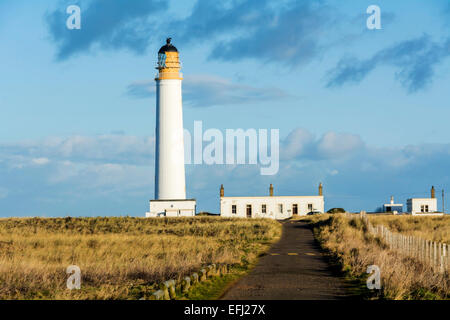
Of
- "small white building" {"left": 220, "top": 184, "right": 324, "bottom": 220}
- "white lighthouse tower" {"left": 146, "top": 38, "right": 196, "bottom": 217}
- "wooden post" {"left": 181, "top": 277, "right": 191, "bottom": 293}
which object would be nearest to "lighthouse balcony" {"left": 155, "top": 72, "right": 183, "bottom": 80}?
"white lighthouse tower" {"left": 146, "top": 38, "right": 196, "bottom": 217}

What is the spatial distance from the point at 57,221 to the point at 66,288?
38564 millimetres

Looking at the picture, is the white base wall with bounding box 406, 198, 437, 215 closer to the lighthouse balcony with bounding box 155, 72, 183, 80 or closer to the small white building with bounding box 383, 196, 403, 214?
the small white building with bounding box 383, 196, 403, 214

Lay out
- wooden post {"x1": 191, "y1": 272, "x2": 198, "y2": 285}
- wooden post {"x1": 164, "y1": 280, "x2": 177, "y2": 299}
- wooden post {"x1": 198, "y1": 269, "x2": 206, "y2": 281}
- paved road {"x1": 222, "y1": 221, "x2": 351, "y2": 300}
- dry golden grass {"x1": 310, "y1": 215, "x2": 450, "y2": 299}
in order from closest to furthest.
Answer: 1. wooden post {"x1": 164, "y1": 280, "x2": 177, "y2": 299}
2. paved road {"x1": 222, "y1": 221, "x2": 351, "y2": 300}
3. dry golden grass {"x1": 310, "y1": 215, "x2": 450, "y2": 299}
4. wooden post {"x1": 191, "y1": 272, "x2": 198, "y2": 285}
5. wooden post {"x1": 198, "y1": 269, "x2": 206, "y2": 281}

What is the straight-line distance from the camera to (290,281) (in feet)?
48.8

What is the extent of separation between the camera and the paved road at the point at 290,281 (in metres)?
12.6

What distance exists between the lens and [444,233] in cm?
3422

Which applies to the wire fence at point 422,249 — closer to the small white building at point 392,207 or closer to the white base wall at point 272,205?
the white base wall at point 272,205

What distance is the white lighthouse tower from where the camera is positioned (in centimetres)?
5546

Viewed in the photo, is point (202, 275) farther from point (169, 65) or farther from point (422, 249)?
point (169, 65)

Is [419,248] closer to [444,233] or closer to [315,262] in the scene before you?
[315,262]

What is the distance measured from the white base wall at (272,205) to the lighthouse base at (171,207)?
16.5m

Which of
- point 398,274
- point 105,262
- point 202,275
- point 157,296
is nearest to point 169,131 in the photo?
point 105,262

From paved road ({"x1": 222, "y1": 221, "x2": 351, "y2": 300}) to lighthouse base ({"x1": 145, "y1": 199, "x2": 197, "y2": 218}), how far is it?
116 ft
